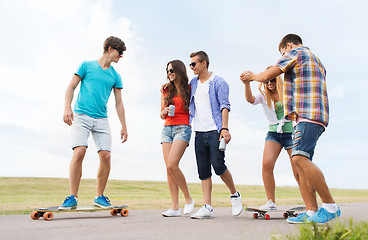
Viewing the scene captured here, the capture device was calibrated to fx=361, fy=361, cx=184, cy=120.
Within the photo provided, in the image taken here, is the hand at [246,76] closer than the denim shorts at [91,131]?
Yes

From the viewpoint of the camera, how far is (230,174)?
208 inches

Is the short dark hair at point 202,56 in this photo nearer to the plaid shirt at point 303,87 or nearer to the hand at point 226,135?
the hand at point 226,135

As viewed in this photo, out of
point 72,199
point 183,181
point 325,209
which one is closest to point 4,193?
point 72,199

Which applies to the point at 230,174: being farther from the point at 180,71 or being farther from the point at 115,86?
the point at 115,86

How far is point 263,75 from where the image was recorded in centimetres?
437

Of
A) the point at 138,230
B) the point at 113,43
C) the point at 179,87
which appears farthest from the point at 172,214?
the point at 113,43

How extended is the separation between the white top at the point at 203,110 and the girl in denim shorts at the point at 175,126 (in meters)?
0.15

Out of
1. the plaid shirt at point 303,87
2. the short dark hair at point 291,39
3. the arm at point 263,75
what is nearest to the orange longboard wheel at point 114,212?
the arm at point 263,75

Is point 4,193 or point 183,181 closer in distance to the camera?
point 183,181

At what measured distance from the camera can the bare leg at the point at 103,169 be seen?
235 inches

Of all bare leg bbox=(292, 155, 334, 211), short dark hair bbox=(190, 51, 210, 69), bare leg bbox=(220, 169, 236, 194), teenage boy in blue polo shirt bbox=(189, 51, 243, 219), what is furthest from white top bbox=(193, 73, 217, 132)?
bare leg bbox=(292, 155, 334, 211)

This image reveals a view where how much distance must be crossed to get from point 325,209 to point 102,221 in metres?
2.95

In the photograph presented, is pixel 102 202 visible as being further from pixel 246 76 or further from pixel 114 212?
pixel 246 76

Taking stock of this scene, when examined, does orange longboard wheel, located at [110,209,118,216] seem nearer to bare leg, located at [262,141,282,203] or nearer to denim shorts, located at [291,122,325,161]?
bare leg, located at [262,141,282,203]
